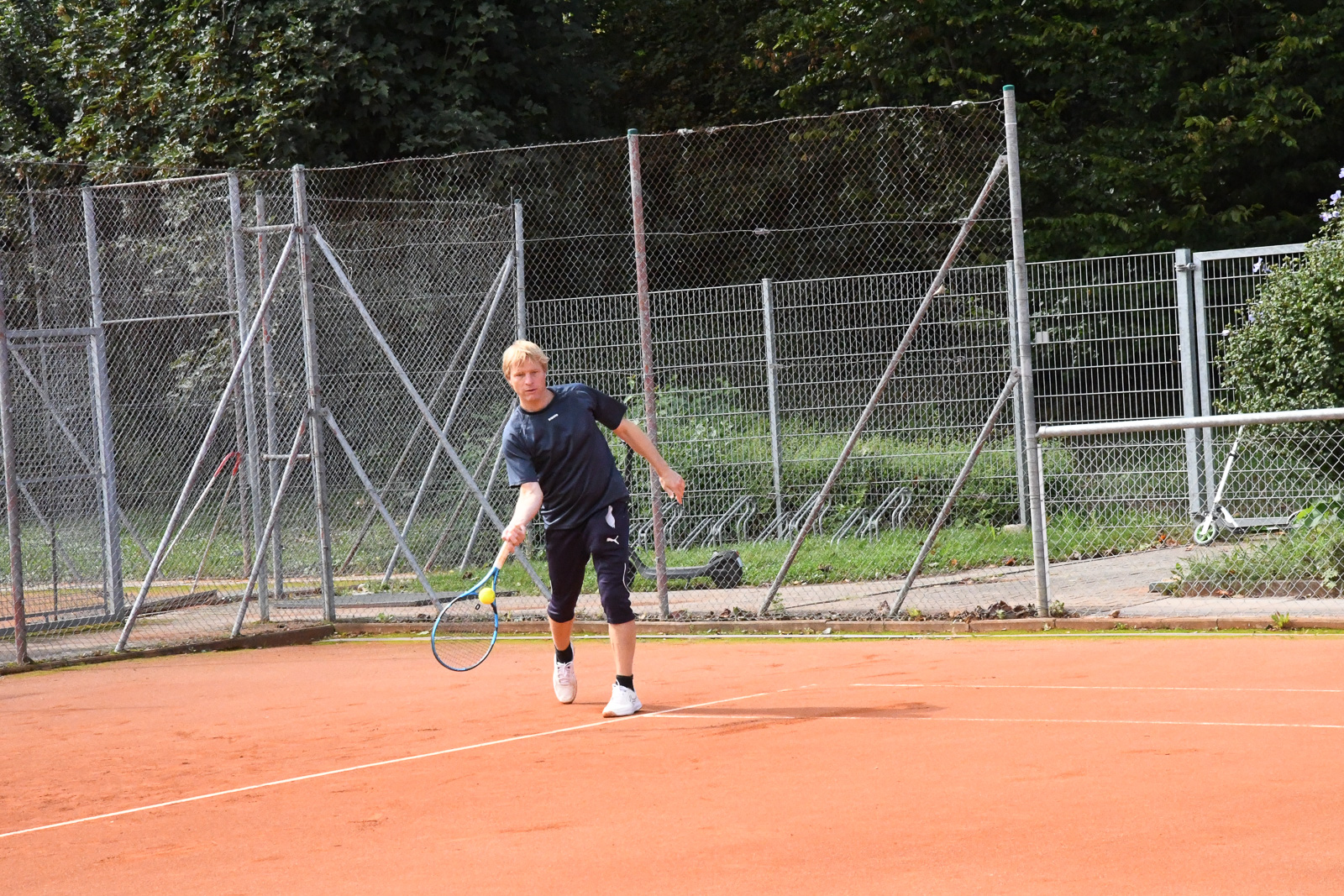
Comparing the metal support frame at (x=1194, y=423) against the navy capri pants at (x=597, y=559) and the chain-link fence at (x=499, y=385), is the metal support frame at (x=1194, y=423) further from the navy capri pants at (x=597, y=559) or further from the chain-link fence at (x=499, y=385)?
the navy capri pants at (x=597, y=559)

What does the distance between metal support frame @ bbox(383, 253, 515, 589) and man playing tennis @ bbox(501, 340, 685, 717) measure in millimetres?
5157

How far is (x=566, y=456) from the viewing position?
7754mm

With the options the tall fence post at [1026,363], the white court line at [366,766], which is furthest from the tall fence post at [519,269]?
the white court line at [366,766]

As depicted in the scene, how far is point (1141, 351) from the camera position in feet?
42.4

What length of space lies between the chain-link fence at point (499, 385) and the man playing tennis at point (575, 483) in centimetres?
327

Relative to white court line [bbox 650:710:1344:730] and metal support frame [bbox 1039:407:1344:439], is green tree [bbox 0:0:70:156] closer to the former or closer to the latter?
metal support frame [bbox 1039:407:1344:439]

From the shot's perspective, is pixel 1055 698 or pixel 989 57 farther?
pixel 989 57

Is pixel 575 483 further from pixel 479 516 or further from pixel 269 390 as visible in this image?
pixel 479 516

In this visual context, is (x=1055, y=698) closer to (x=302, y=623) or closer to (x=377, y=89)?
(x=302, y=623)

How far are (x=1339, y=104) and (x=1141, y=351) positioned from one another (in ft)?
34.5

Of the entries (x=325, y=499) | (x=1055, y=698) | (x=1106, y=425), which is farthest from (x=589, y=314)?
(x=1055, y=698)

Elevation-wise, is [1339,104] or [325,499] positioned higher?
[1339,104]

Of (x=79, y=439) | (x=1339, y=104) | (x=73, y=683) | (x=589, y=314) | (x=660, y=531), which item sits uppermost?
(x=1339, y=104)

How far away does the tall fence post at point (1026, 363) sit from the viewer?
9.61m
